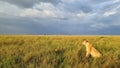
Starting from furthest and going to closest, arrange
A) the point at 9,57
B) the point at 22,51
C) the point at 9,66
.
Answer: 1. the point at 22,51
2. the point at 9,57
3. the point at 9,66

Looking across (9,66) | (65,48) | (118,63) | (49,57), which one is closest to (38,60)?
(49,57)

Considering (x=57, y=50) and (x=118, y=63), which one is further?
(x=57, y=50)

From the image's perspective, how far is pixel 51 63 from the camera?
16938mm

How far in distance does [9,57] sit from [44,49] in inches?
106

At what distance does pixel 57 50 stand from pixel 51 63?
7.72 ft

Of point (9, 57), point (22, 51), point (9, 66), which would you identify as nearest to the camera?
point (9, 66)

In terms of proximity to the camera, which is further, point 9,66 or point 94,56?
point 94,56

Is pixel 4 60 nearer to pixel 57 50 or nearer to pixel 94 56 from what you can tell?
pixel 57 50

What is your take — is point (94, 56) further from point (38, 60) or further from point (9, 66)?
point (9, 66)

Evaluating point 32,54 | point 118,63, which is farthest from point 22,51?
point 118,63

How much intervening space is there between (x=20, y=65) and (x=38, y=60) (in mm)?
1181

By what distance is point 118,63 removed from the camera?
1692cm

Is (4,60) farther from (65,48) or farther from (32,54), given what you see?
(65,48)

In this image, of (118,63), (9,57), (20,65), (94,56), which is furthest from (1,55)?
(118,63)
